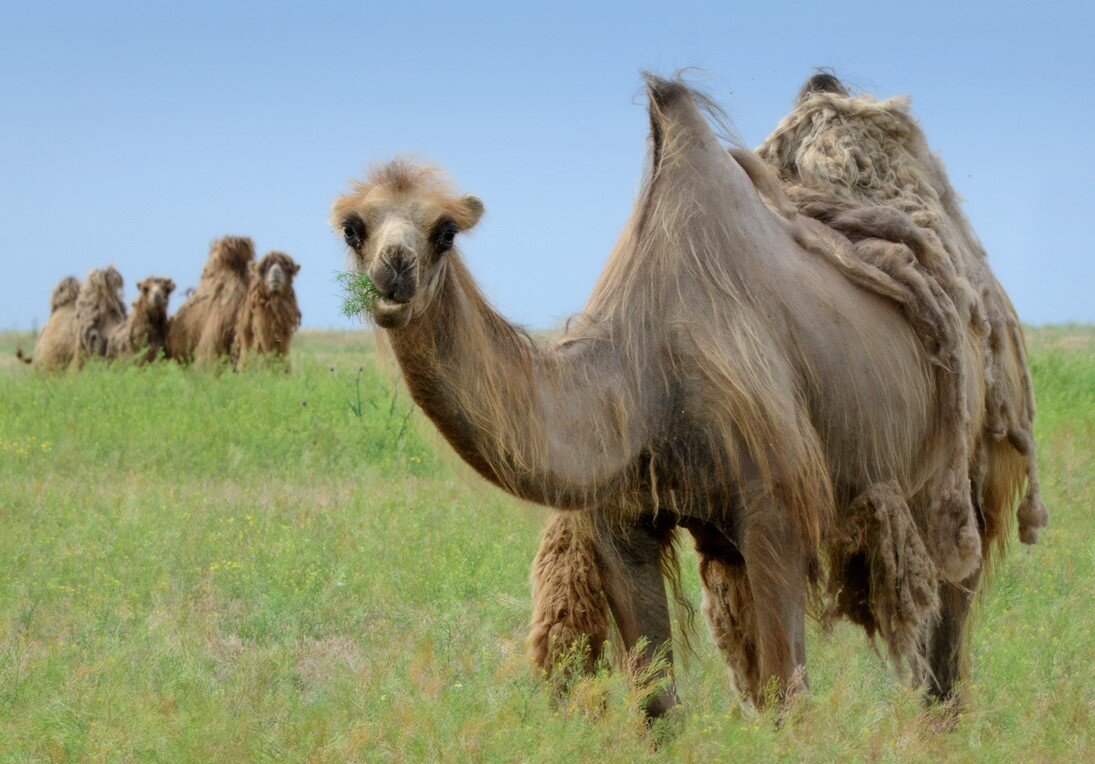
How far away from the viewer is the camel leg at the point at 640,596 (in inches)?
207

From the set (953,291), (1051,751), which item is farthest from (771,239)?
(1051,751)

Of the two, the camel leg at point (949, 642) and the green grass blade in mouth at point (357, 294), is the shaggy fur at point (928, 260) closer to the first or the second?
the camel leg at point (949, 642)

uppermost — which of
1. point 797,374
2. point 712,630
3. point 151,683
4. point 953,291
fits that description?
point 953,291

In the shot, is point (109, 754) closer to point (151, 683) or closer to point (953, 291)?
point (151, 683)

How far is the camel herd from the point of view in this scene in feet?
59.1

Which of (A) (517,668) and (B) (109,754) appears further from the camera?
(A) (517,668)

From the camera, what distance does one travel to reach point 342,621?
7.28 metres

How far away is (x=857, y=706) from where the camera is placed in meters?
5.77

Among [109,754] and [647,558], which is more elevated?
[647,558]

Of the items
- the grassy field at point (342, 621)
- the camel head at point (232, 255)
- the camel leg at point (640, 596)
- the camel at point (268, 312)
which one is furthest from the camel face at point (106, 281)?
the camel leg at point (640, 596)

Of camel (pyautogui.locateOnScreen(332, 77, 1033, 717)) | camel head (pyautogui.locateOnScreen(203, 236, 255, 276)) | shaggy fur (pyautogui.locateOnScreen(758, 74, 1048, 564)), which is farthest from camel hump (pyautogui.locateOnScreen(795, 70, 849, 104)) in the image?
camel head (pyautogui.locateOnScreen(203, 236, 255, 276))

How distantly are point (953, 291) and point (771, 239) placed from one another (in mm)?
1050

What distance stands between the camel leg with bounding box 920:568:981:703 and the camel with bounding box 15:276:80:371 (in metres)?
15.2

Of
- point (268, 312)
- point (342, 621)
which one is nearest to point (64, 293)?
point (268, 312)
